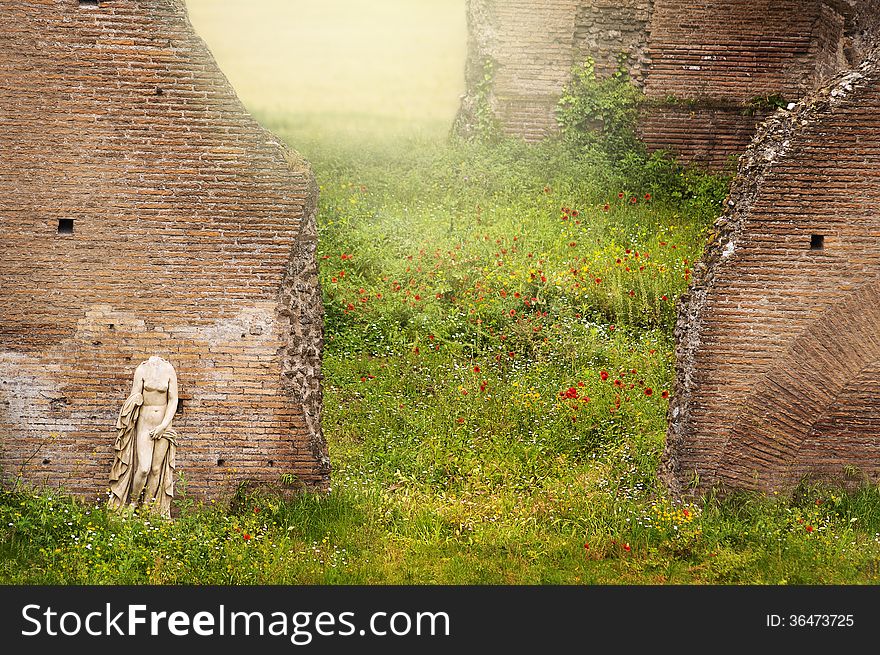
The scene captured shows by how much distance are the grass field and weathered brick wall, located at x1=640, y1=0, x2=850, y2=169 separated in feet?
2.30

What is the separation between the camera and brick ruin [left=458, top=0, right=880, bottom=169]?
13.5m

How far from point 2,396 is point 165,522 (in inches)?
59.5

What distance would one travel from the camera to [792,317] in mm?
7703

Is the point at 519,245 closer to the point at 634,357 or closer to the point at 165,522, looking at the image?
the point at 634,357

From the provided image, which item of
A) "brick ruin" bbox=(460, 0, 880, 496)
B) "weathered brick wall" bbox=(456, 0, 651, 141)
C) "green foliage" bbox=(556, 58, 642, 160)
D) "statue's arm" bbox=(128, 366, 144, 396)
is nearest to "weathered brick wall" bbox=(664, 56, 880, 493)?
"brick ruin" bbox=(460, 0, 880, 496)

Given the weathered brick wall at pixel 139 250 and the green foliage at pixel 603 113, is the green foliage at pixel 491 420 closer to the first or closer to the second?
the green foliage at pixel 603 113

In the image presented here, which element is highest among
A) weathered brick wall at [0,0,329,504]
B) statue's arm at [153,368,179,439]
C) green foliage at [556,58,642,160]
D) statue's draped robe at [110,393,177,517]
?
green foliage at [556,58,642,160]

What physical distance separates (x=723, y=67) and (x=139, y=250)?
8.77 metres

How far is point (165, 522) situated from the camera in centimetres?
725

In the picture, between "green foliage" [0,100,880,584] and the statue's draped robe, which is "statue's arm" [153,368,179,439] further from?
"green foliage" [0,100,880,584]

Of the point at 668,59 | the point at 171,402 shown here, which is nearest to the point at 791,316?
the point at 171,402

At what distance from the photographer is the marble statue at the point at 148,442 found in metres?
7.31

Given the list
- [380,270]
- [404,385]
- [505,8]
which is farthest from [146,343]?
[505,8]

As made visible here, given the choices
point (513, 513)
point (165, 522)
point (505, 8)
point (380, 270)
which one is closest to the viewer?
point (165, 522)
